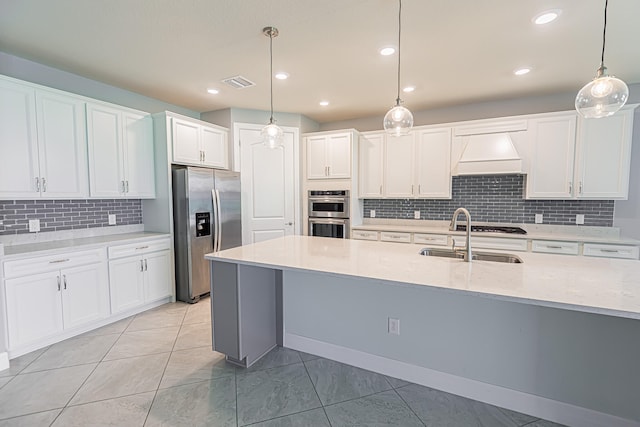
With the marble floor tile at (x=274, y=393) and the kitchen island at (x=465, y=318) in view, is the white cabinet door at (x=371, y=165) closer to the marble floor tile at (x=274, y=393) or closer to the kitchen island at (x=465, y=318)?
the kitchen island at (x=465, y=318)

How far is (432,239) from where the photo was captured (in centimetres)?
385

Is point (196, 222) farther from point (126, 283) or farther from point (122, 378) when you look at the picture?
point (122, 378)

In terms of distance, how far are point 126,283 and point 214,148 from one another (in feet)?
6.63

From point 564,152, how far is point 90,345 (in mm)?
5392

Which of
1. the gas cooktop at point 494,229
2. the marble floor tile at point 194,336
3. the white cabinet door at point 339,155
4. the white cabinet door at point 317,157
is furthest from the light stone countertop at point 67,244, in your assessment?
the gas cooktop at point 494,229

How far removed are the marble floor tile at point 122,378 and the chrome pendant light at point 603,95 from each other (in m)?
3.29

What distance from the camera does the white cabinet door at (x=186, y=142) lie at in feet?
11.7

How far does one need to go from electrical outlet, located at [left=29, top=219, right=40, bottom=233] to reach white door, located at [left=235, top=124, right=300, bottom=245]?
2197 mm

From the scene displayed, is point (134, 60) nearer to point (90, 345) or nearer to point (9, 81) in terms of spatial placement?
point (9, 81)

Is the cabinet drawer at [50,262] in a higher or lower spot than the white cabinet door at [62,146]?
lower

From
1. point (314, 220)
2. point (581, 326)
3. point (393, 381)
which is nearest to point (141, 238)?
point (314, 220)

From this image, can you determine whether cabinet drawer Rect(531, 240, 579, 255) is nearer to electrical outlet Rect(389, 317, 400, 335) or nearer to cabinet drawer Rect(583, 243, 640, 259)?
cabinet drawer Rect(583, 243, 640, 259)

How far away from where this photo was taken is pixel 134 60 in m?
2.81

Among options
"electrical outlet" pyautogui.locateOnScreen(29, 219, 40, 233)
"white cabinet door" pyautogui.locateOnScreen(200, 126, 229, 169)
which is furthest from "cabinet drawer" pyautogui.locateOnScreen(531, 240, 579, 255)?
"electrical outlet" pyautogui.locateOnScreen(29, 219, 40, 233)
